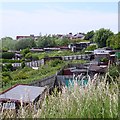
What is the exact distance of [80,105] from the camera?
1.15 m

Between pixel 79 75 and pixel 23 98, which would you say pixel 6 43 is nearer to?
pixel 79 75

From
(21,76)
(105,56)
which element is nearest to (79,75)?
(21,76)

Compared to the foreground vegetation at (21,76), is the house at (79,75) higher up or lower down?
higher up

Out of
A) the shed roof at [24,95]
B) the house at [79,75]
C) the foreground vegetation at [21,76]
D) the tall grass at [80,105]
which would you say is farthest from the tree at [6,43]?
the tall grass at [80,105]

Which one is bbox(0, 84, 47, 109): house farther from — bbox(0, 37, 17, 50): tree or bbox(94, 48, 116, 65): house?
bbox(94, 48, 116, 65): house

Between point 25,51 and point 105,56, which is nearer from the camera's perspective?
point 25,51

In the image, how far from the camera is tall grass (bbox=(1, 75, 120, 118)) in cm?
111

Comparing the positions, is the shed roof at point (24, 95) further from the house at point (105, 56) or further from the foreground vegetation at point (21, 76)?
the house at point (105, 56)

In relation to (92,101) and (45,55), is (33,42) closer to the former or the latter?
(45,55)

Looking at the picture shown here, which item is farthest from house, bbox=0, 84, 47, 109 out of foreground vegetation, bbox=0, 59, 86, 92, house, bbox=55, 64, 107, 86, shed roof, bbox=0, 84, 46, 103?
foreground vegetation, bbox=0, 59, 86, 92

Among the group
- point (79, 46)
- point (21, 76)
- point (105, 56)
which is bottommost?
point (21, 76)

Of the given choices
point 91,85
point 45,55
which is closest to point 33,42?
point 45,55

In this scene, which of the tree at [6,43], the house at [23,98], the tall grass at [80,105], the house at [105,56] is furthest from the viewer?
the house at [105,56]

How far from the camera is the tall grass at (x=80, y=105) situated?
1.11 metres
